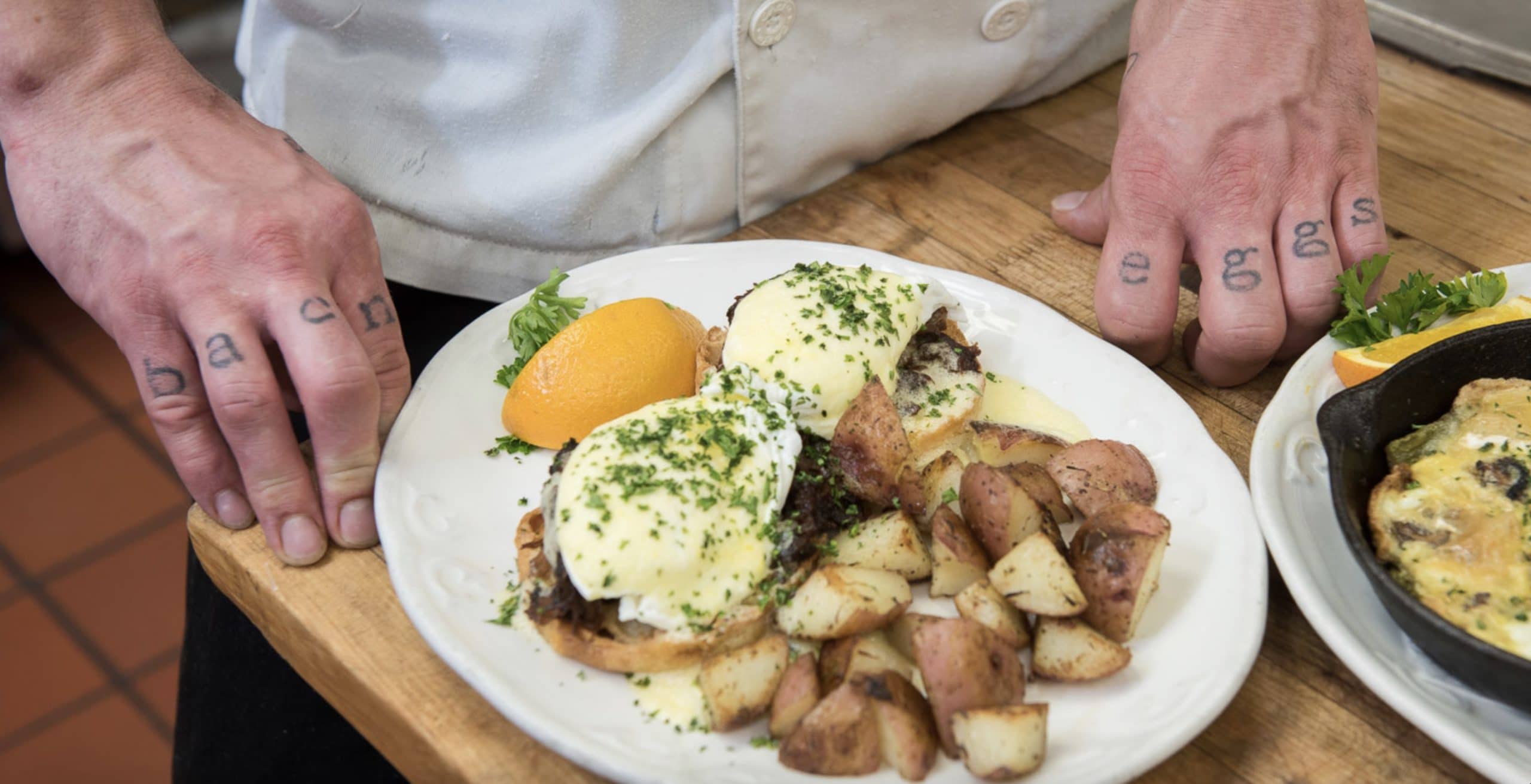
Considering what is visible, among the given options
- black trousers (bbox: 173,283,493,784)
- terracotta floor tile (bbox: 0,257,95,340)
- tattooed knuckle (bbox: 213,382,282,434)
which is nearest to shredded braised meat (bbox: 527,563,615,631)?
tattooed knuckle (bbox: 213,382,282,434)

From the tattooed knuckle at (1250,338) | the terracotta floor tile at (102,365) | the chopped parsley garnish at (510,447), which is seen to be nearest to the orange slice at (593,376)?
the chopped parsley garnish at (510,447)

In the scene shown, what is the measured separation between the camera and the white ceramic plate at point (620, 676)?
4.46ft

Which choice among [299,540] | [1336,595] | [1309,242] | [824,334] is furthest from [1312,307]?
[299,540]

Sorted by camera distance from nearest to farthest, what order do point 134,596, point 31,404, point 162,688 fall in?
point 162,688
point 134,596
point 31,404

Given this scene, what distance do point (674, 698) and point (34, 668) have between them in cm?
323

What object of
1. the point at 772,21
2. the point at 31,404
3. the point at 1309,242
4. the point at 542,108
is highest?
the point at 772,21

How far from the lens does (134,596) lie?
156 inches

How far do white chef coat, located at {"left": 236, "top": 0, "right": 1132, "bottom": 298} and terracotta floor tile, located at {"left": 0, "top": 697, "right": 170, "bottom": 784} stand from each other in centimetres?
220

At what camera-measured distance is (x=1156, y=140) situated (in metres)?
2.08

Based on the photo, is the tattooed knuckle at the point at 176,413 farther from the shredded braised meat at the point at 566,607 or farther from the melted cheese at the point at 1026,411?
the melted cheese at the point at 1026,411

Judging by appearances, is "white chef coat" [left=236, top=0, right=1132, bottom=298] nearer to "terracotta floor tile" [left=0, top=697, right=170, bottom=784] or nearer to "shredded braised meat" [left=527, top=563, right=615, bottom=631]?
"shredded braised meat" [left=527, top=563, right=615, bottom=631]

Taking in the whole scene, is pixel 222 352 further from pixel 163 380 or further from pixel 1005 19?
pixel 1005 19

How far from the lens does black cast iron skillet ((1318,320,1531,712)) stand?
1.32 metres

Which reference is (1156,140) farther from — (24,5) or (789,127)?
(24,5)
